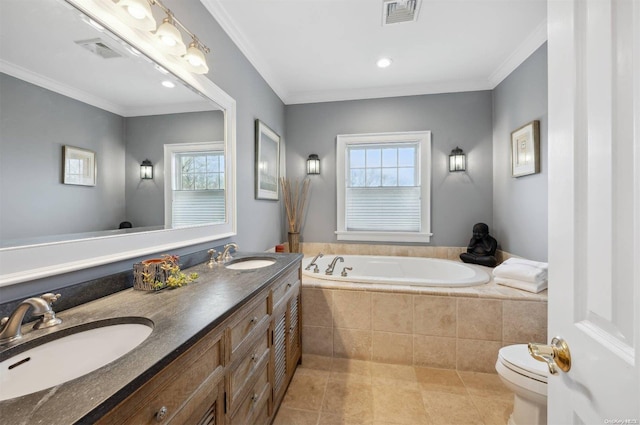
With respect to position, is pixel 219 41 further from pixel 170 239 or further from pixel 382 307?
pixel 382 307

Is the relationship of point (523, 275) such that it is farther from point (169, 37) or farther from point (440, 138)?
point (169, 37)

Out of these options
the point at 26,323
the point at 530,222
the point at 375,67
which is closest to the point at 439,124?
the point at 375,67

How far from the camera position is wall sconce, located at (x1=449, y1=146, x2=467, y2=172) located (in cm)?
300

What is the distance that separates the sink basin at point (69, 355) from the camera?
0.63 metres

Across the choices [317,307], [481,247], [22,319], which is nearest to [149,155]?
[22,319]

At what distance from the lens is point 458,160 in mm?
3002

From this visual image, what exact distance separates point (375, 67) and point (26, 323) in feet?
9.85

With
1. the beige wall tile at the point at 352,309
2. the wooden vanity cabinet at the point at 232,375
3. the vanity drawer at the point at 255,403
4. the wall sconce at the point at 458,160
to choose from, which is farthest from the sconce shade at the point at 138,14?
the wall sconce at the point at 458,160

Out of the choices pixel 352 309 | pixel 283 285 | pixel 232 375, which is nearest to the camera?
pixel 232 375

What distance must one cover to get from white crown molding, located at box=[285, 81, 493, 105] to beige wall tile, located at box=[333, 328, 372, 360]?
8.68 ft

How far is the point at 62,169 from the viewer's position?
91 cm

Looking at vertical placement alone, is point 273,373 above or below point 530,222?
below

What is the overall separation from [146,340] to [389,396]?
1.63m

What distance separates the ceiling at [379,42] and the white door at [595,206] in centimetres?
171
